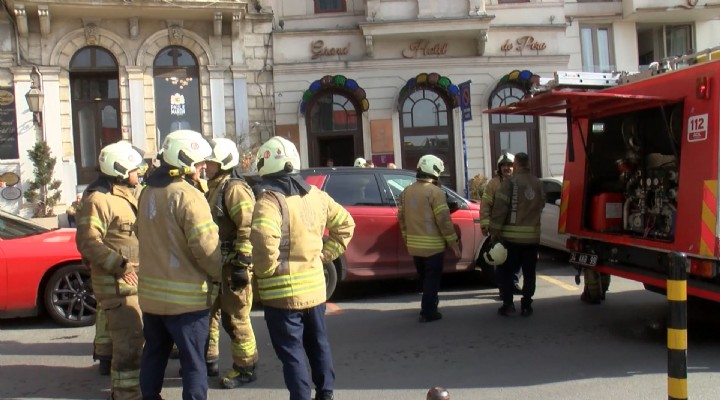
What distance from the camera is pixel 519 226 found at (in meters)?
6.82

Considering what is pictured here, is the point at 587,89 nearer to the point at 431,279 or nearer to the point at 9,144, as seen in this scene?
the point at 431,279

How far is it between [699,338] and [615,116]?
2.25m

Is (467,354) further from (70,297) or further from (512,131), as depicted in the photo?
(512,131)

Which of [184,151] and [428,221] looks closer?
[184,151]

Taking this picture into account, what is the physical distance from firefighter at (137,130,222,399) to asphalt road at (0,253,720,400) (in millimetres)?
1031

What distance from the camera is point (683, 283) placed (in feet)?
10.6

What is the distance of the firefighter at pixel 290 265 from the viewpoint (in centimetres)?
377

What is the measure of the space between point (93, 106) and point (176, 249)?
521 inches

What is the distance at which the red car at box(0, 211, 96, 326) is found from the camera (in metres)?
6.73

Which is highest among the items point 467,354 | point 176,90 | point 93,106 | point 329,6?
point 329,6

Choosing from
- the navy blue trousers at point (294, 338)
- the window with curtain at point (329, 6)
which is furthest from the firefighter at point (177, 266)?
the window with curtain at point (329, 6)

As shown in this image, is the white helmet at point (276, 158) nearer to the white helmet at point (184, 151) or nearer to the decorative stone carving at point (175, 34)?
the white helmet at point (184, 151)

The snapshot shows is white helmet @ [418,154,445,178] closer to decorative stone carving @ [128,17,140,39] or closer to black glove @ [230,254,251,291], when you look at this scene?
A: black glove @ [230,254,251,291]

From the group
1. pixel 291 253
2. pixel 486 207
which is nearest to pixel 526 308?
pixel 486 207
